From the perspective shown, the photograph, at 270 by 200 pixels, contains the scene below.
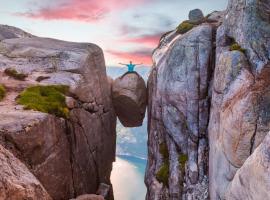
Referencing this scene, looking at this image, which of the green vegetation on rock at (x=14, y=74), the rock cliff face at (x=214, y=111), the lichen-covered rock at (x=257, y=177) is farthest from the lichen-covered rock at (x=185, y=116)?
the green vegetation on rock at (x=14, y=74)

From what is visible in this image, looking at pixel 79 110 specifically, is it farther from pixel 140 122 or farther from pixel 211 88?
pixel 140 122

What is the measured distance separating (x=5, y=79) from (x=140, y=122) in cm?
2063

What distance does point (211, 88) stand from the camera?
2678 centimetres

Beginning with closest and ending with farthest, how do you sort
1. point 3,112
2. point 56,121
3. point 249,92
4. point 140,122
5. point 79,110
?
1. point 249,92
2. point 3,112
3. point 56,121
4. point 79,110
5. point 140,122

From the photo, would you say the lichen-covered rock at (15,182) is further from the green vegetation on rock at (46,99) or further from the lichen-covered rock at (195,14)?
the lichen-covered rock at (195,14)

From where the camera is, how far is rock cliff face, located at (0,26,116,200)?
2150cm

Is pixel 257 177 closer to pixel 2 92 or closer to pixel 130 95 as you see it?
pixel 2 92

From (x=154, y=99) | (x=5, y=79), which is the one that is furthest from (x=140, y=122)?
(x=5, y=79)

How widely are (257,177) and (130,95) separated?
28703mm

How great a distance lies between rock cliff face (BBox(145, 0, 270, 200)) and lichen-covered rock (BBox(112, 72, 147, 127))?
4616mm

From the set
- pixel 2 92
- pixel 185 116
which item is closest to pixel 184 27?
pixel 185 116

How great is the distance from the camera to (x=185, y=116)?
93.2 feet

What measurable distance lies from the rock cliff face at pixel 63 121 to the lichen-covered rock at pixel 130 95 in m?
1.50

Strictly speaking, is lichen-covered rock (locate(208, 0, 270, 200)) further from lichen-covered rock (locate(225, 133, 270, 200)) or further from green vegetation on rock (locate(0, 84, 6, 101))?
green vegetation on rock (locate(0, 84, 6, 101))
